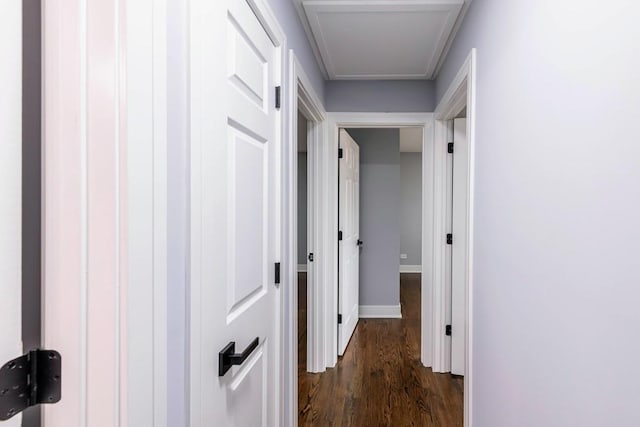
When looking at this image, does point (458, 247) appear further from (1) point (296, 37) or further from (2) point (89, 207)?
(2) point (89, 207)

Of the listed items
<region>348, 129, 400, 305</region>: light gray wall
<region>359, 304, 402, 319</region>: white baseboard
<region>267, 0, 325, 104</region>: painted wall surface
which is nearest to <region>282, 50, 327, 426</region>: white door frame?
<region>267, 0, 325, 104</region>: painted wall surface

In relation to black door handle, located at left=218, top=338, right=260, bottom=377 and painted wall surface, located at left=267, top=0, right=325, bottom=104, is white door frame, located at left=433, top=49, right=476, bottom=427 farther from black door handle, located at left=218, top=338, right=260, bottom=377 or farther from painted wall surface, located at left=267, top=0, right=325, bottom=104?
black door handle, located at left=218, top=338, right=260, bottom=377

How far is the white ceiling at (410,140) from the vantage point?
5.53 meters

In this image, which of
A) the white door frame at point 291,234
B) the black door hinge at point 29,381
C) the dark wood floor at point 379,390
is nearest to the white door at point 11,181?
the black door hinge at point 29,381

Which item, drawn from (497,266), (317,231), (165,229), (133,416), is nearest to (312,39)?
(317,231)

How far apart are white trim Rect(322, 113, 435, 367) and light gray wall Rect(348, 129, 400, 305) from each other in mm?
1249

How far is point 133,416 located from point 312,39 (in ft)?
7.32

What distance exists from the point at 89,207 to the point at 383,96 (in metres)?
2.78

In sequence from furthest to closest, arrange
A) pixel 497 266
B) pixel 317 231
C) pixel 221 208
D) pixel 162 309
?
pixel 317 231 < pixel 497 266 < pixel 221 208 < pixel 162 309

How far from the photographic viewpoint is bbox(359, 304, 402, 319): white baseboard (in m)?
4.47

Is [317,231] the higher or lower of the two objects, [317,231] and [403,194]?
the lower

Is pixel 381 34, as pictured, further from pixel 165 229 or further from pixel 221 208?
pixel 165 229

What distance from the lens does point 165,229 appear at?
0.77 m

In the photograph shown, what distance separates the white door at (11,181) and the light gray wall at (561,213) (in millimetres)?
1092
